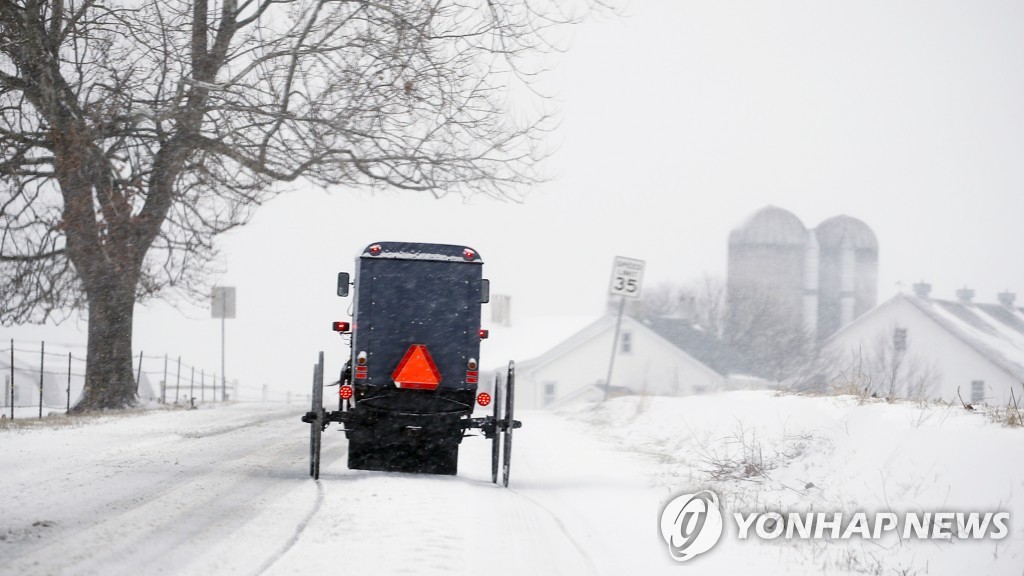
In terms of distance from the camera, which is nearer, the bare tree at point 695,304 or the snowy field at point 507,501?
the snowy field at point 507,501

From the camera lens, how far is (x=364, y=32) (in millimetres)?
19156

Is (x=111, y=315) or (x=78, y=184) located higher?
(x=78, y=184)

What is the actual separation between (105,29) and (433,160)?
20.9 ft

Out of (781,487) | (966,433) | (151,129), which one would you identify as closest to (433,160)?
(151,129)

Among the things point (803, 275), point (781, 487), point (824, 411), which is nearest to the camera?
point (781, 487)

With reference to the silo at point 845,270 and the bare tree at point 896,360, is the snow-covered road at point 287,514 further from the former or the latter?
the silo at point 845,270

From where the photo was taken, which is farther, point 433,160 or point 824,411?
point 433,160

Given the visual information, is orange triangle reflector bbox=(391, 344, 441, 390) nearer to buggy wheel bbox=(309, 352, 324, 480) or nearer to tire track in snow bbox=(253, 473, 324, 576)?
buggy wheel bbox=(309, 352, 324, 480)

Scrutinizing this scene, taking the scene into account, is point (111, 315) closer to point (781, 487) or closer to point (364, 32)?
point (364, 32)

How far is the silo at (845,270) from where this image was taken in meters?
79.8

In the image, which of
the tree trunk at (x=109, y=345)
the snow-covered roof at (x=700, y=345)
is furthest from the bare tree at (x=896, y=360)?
the tree trunk at (x=109, y=345)

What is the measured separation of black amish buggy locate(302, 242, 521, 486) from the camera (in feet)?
39.7

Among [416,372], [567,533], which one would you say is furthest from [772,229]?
[567,533]

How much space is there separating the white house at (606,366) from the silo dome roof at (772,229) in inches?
756
